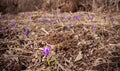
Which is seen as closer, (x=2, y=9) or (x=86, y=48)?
(x=86, y=48)

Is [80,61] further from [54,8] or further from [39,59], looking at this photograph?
[54,8]

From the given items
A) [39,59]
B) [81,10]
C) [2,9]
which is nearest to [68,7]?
[81,10]

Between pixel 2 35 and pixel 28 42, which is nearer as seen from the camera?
pixel 28 42

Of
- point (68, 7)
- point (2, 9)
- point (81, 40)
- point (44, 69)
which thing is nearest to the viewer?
point (44, 69)

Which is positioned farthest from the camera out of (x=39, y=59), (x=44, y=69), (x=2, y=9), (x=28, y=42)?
(x=2, y=9)

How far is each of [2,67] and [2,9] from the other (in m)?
3.71

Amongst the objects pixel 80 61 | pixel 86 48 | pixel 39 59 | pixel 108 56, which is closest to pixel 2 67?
pixel 39 59

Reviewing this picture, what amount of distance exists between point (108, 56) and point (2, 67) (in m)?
0.94

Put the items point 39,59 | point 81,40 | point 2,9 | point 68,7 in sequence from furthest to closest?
point 2,9
point 68,7
point 81,40
point 39,59

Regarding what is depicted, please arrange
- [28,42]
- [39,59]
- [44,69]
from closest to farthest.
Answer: [44,69]
[39,59]
[28,42]

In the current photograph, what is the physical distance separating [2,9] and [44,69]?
391 centimetres

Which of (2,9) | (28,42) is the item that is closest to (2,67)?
(28,42)

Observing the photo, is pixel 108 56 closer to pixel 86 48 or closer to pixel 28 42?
pixel 86 48

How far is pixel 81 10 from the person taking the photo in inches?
171
